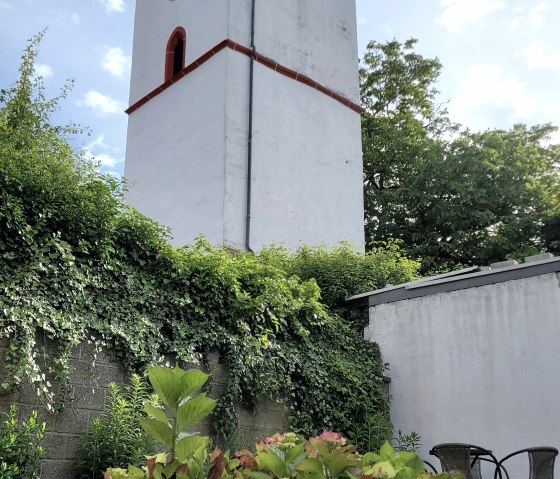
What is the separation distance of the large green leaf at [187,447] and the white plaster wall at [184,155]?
9547 millimetres

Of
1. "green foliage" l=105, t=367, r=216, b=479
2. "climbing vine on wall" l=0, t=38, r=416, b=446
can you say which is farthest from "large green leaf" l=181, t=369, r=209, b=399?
"climbing vine on wall" l=0, t=38, r=416, b=446

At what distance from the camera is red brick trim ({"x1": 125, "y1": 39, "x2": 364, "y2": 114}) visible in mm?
12312

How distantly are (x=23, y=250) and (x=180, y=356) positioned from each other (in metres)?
1.70

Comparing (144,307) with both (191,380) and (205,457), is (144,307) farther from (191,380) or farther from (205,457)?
(191,380)

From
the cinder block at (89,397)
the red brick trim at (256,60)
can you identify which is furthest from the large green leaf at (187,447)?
the red brick trim at (256,60)

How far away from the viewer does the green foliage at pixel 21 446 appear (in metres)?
4.36

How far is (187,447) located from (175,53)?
45.2ft

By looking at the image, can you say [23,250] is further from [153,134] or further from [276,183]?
[153,134]

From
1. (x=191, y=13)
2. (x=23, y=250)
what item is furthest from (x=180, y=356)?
(x=191, y=13)

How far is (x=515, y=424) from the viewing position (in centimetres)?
687

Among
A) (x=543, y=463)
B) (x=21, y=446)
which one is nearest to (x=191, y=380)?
(x=543, y=463)

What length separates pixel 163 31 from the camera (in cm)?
1439

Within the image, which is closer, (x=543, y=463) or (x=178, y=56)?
(x=543, y=463)

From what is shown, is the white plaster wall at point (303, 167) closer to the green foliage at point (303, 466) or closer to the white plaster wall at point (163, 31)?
the white plaster wall at point (163, 31)
